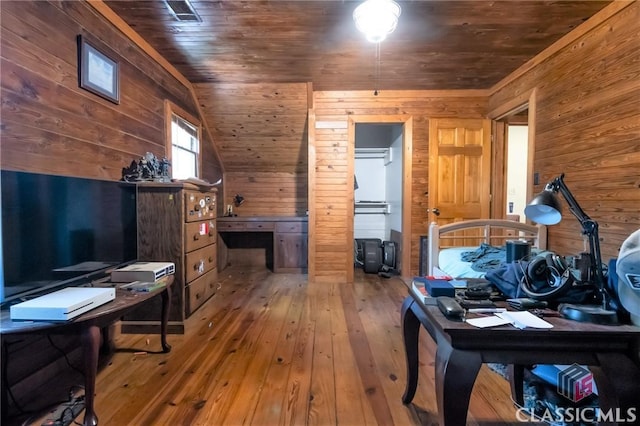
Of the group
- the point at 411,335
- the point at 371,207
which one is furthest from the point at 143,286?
the point at 371,207

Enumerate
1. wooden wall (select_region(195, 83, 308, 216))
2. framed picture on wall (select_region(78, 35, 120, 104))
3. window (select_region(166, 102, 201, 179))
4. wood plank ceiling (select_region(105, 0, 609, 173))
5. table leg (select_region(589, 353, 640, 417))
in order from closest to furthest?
table leg (select_region(589, 353, 640, 417)) → framed picture on wall (select_region(78, 35, 120, 104)) → wood plank ceiling (select_region(105, 0, 609, 173)) → window (select_region(166, 102, 201, 179)) → wooden wall (select_region(195, 83, 308, 216))

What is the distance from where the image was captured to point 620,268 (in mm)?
959

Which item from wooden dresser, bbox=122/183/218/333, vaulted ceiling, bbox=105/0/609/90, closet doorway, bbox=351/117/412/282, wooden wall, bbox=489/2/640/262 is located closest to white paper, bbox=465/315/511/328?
wooden wall, bbox=489/2/640/262

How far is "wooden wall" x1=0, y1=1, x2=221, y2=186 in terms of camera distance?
1.53 metres

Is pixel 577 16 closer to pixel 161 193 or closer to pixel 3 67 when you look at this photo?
pixel 161 193

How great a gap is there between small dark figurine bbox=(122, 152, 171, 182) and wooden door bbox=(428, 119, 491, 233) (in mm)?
3197

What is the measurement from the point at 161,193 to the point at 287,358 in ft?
5.20

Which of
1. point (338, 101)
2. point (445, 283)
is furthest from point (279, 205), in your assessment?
point (445, 283)

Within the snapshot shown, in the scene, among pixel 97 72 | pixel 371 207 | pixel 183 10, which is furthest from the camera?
pixel 371 207

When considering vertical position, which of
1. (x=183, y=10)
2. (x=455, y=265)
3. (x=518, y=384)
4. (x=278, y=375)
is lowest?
(x=278, y=375)

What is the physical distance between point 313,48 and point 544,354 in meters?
2.93

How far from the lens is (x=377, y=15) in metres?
2.13

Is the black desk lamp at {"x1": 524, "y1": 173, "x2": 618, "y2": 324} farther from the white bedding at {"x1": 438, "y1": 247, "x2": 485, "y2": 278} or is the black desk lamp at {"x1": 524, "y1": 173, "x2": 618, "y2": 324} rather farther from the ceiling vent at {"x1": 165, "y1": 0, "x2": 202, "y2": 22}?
the ceiling vent at {"x1": 165, "y1": 0, "x2": 202, "y2": 22}

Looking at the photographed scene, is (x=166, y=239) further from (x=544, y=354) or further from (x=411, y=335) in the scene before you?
(x=544, y=354)
